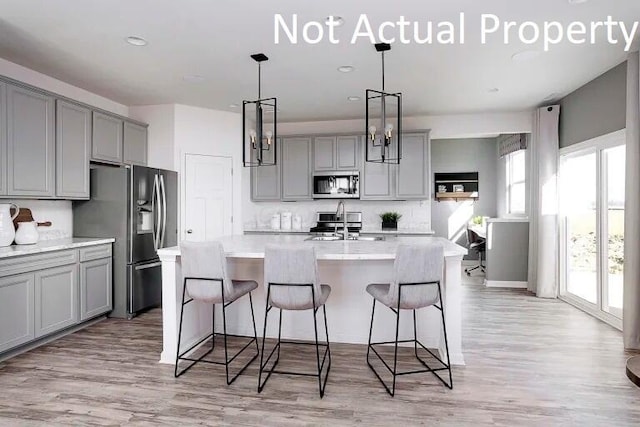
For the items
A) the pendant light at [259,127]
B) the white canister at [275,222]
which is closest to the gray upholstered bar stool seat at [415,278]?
the pendant light at [259,127]

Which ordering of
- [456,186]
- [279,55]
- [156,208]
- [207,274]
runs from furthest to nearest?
[456,186] < [156,208] < [279,55] < [207,274]

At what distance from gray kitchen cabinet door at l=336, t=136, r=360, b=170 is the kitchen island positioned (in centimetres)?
260

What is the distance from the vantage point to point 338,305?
3449 mm

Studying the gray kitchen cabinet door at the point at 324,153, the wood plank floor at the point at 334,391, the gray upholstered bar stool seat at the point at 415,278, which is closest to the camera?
the wood plank floor at the point at 334,391

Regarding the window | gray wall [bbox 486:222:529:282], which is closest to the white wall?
gray wall [bbox 486:222:529:282]

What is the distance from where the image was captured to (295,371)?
9.55 feet

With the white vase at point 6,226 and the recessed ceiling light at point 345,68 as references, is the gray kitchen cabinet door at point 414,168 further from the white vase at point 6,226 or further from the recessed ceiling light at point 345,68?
the white vase at point 6,226

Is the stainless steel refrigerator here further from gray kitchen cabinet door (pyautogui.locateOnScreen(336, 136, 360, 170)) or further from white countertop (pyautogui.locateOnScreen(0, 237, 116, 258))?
gray kitchen cabinet door (pyautogui.locateOnScreen(336, 136, 360, 170))

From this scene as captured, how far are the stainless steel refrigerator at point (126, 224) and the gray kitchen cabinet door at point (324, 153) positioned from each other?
7.75 ft

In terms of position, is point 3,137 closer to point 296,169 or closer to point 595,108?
point 296,169

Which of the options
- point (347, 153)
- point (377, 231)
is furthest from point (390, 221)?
point (347, 153)

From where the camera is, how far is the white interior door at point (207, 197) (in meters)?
5.45

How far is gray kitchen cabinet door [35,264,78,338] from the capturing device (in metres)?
3.39

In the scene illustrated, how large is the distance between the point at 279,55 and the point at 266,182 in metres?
2.70
